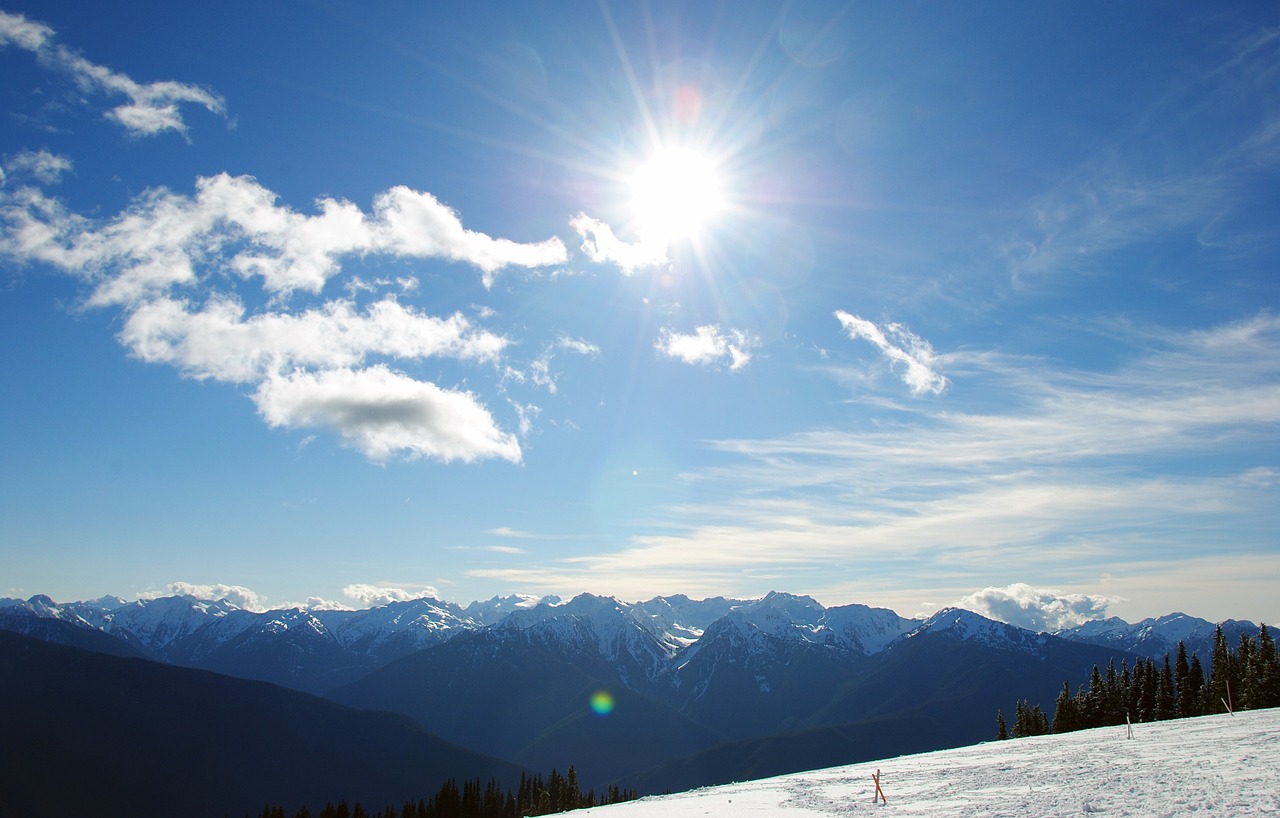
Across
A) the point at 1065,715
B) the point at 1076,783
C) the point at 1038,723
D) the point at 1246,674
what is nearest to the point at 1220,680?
the point at 1246,674

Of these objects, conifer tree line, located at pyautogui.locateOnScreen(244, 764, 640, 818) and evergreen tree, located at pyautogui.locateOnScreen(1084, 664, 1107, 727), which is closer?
evergreen tree, located at pyautogui.locateOnScreen(1084, 664, 1107, 727)

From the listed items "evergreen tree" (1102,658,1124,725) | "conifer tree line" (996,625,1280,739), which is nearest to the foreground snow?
"conifer tree line" (996,625,1280,739)

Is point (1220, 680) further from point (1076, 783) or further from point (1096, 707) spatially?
point (1076, 783)

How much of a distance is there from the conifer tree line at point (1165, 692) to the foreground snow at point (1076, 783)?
54980 mm

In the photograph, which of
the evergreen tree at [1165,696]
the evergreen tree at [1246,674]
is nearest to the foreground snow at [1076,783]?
the evergreen tree at [1246,674]

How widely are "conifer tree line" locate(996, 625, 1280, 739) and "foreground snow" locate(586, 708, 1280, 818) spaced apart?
180 ft

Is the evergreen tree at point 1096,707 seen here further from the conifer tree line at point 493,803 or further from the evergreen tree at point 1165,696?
the conifer tree line at point 493,803

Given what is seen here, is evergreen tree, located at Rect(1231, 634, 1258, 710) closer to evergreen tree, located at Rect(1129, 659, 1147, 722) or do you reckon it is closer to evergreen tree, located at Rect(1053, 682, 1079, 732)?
evergreen tree, located at Rect(1129, 659, 1147, 722)

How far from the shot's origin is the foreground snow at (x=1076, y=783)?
16.2 meters

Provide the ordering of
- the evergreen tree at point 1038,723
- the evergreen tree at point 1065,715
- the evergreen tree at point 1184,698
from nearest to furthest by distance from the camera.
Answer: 1. the evergreen tree at point 1184,698
2. the evergreen tree at point 1065,715
3. the evergreen tree at point 1038,723

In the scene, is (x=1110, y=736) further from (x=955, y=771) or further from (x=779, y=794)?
(x=779, y=794)

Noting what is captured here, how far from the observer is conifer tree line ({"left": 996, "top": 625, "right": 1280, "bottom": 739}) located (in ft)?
242

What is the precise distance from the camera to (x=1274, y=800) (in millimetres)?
14750

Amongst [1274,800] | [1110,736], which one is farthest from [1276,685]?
[1274,800]
